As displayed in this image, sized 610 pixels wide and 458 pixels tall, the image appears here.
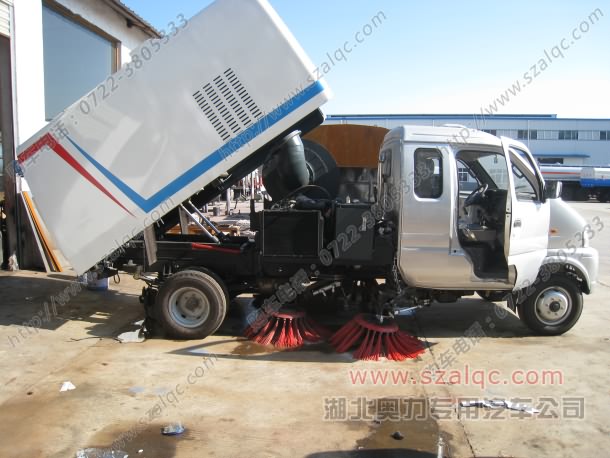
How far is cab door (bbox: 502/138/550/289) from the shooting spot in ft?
19.0

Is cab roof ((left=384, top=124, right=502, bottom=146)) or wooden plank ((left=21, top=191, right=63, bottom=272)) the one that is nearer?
cab roof ((left=384, top=124, right=502, bottom=146))

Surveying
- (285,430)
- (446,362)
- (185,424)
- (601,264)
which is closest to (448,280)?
(446,362)

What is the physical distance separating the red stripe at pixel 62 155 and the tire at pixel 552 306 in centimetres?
481

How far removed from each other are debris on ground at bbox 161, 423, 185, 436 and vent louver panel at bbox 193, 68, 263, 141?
3.00 m

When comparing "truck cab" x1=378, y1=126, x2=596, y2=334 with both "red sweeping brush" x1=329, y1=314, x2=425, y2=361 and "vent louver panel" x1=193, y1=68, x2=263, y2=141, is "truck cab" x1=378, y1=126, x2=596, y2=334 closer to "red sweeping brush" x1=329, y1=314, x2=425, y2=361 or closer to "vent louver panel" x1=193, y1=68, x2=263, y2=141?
"red sweeping brush" x1=329, y1=314, x2=425, y2=361

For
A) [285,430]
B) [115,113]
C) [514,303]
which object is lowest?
[285,430]

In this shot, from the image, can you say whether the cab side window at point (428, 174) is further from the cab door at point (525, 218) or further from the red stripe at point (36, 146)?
the red stripe at point (36, 146)

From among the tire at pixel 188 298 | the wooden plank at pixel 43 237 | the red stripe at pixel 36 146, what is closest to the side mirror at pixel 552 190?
the tire at pixel 188 298

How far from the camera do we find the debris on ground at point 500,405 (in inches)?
173

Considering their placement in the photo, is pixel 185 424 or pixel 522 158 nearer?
pixel 185 424

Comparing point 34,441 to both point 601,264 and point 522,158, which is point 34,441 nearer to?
point 522,158

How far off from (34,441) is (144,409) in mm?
841

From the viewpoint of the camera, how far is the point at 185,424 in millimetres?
4074

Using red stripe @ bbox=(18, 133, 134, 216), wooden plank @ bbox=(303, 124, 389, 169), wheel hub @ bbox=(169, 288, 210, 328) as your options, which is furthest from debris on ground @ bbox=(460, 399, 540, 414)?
wooden plank @ bbox=(303, 124, 389, 169)
